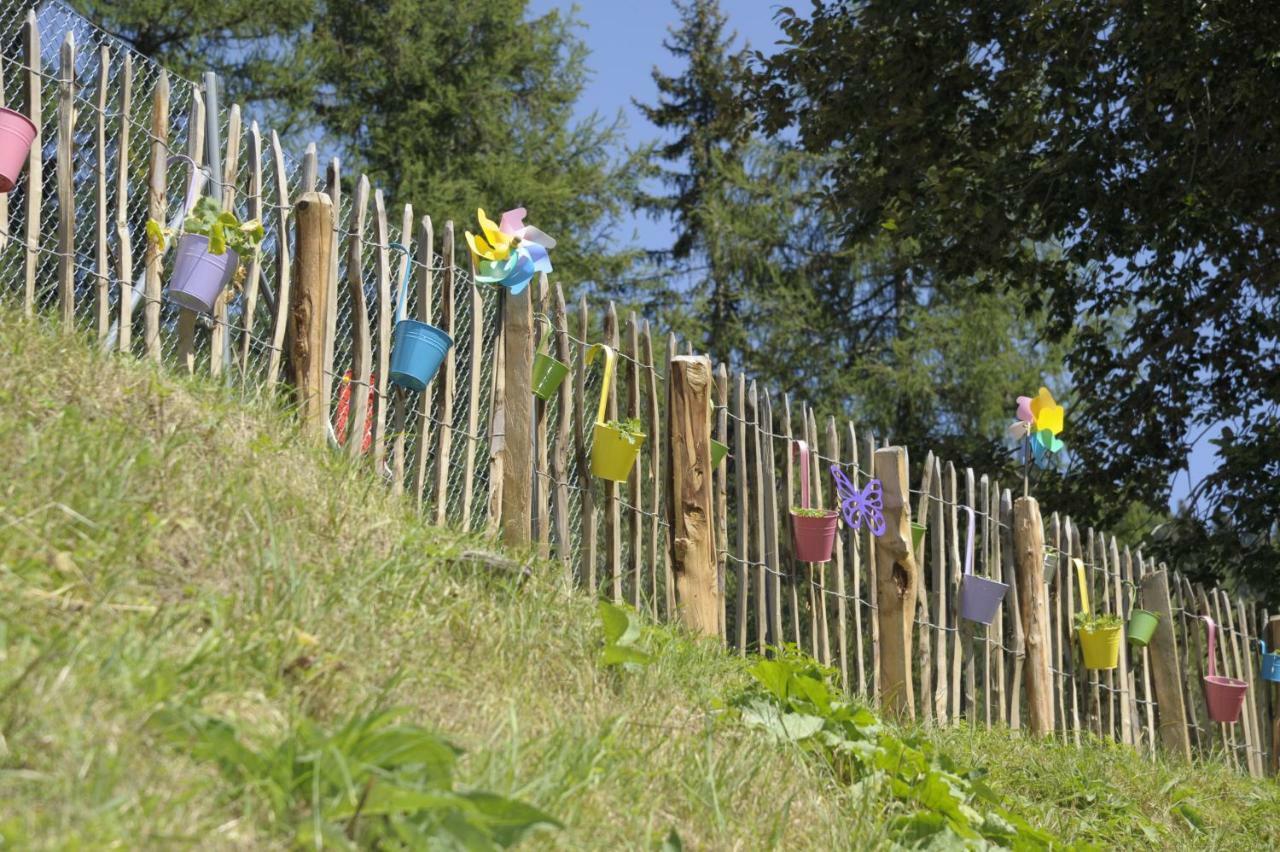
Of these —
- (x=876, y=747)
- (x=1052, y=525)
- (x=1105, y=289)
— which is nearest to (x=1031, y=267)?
(x=1105, y=289)

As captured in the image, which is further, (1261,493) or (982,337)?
(982,337)

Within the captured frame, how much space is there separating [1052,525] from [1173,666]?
1.27 m

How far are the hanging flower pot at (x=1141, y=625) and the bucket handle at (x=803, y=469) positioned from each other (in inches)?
115

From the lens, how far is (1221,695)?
813cm

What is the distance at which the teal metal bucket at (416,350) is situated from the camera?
4469mm

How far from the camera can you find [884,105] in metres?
10.1

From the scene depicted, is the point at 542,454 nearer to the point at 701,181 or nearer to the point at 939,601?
the point at 939,601

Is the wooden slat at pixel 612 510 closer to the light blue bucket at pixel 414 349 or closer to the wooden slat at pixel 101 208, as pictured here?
the light blue bucket at pixel 414 349

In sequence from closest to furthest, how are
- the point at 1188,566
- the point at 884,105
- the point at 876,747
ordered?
the point at 876,747
the point at 884,105
the point at 1188,566

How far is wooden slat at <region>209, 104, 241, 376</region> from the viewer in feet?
13.6

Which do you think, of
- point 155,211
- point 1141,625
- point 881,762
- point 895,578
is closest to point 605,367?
point 155,211

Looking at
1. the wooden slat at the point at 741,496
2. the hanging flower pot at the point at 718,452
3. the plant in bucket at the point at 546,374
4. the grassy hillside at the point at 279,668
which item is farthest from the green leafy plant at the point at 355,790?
the wooden slat at the point at 741,496

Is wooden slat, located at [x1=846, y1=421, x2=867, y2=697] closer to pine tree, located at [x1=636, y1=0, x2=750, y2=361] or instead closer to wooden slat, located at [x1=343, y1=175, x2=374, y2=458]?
wooden slat, located at [x1=343, y1=175, x2=374, y2=458]

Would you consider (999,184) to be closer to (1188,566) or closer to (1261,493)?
(1261,493)
